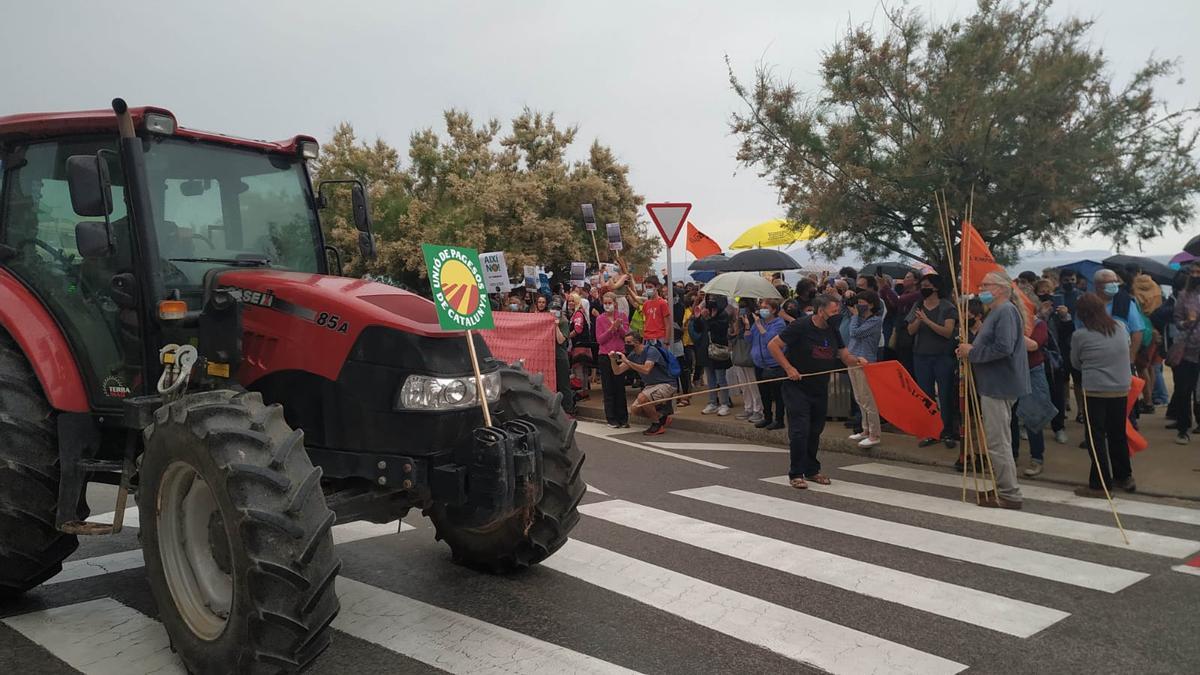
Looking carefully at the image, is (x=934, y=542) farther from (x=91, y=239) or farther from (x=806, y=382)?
(x=91, y=239)

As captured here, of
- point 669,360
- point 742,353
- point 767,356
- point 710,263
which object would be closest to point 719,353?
point 742,353

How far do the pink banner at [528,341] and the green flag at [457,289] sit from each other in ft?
26.8

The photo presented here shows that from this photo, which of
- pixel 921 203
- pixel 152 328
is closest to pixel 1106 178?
pixel 921 203

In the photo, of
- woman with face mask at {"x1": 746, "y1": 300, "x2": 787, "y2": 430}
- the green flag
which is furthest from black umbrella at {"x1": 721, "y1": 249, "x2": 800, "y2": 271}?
the green flag

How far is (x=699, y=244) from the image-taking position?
72.0 feet

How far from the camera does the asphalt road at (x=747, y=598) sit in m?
4.57

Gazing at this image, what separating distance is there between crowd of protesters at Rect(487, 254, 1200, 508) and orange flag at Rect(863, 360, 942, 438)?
0.37 metres

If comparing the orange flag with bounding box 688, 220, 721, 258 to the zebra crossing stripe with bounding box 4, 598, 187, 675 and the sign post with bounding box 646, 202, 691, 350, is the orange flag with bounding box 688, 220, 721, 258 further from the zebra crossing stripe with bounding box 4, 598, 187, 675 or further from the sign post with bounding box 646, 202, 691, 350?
the zebra crossing stripe with bounding box 4, 598, 187, 675

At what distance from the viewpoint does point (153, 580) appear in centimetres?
450

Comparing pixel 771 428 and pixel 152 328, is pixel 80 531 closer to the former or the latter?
pixel 152 328

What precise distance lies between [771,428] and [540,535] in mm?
7009

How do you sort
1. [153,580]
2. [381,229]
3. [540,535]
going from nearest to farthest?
[153,580], [540,535], [381,229]

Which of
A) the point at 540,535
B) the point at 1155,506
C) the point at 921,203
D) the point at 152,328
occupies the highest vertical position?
the point at 921,203

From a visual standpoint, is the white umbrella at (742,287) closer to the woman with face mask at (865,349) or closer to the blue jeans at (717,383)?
the blue jeans at (717,383)
